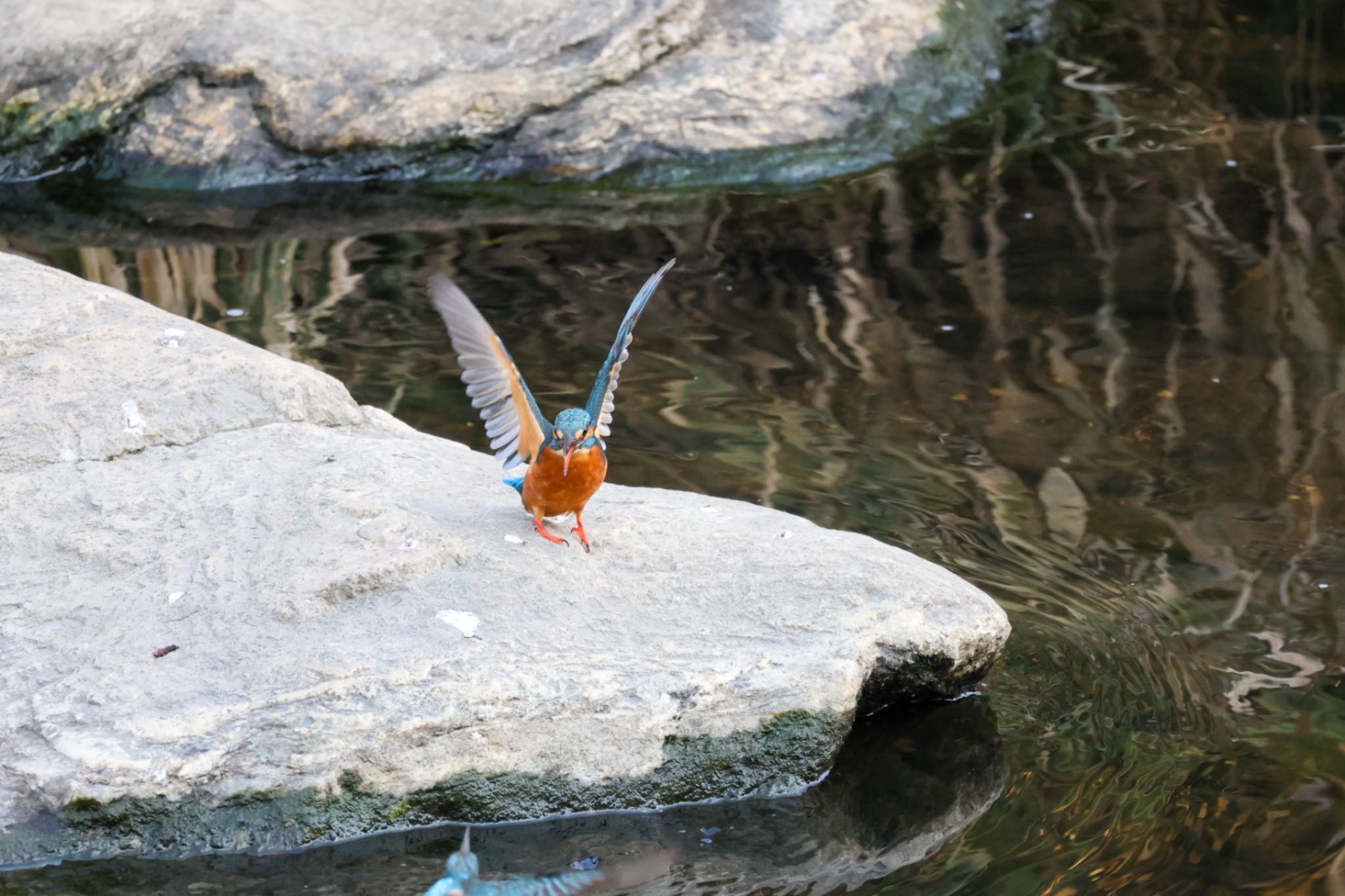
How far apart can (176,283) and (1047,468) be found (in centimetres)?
383

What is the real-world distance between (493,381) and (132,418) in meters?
1.12

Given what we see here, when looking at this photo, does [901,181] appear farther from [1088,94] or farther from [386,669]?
[386,669]

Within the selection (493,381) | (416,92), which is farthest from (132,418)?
(416,92)

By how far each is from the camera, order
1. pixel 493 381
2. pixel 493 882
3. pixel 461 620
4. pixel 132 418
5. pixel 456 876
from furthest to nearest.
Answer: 1. pixel 132 418
2. pixel 493 381
3. pixel 461 620
4. pixel 493 882
5. pixel 456 876

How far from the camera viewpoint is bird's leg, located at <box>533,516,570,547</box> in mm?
3635

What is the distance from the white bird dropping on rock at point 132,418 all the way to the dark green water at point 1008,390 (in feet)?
4.11

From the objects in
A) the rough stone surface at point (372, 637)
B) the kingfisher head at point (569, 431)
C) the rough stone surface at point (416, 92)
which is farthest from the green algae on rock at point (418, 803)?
the rough stone surface at point (416, 92)

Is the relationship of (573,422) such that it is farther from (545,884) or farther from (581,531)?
(545,884)

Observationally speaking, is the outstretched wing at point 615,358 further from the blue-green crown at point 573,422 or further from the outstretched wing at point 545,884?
the outstretched wing at point 545,884

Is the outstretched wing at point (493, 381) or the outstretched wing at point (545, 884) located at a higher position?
the outstretched wing at point (493, 381)

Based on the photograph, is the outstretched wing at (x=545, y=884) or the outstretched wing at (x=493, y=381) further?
the outstretched wing at (x=493, y=381)

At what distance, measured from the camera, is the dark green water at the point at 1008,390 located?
3.38m

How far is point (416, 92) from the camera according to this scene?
7684 mm

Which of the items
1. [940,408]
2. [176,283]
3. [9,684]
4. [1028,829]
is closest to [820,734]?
[1028,829]
